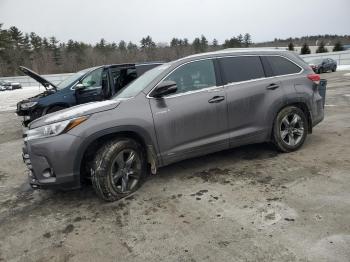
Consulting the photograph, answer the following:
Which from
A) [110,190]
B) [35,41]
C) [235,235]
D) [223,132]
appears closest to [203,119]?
[223,132]

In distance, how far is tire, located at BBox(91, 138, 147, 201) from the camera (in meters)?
4.10

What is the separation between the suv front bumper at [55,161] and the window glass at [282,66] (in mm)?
3334

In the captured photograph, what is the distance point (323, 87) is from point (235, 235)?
13.4 feet

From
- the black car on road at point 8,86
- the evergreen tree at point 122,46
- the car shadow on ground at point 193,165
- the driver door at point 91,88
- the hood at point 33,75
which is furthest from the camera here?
the evergreen tree at point 122,46

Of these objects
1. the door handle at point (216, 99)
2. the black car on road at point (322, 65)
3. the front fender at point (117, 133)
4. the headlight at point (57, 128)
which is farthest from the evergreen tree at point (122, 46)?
the headlight at point (57, 128)

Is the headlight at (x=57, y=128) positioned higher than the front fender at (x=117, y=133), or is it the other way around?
the headlight at (x=57, y=128)

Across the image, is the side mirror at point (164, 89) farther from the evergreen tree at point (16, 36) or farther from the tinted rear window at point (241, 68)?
the evergreen tree at point (16, 36)

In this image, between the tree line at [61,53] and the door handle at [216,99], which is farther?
the tree line at [61,53]

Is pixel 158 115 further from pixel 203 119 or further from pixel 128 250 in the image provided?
pixel 128 250

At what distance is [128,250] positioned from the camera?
3195 millimetres

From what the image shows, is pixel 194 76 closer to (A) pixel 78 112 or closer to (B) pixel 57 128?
(A) pixel 78 112

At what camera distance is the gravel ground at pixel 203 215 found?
10.2 ft

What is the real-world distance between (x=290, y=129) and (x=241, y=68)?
1325 millimetres

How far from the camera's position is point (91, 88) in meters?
9.33
